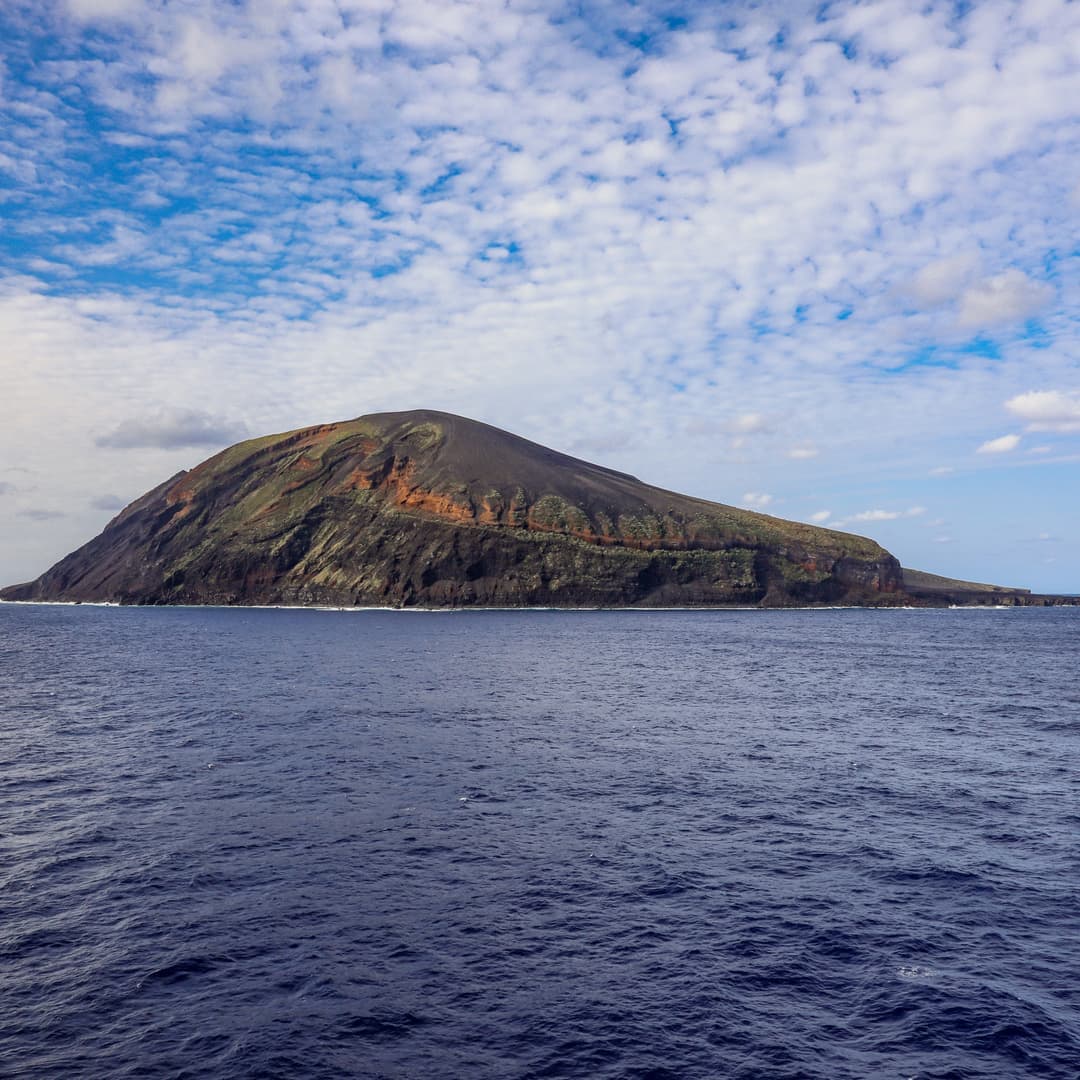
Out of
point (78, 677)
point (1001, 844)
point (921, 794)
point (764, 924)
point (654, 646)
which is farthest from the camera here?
point (654, 646)

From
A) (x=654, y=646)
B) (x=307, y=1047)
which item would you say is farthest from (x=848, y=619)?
(x=307, y=1047)

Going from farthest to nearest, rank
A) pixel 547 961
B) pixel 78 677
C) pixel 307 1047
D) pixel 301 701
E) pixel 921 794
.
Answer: pixel 78 677, pixel 301 701, pixel 921 794, pixel 547 961, pixel 307 1047

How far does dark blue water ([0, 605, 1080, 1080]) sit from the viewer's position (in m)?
16.4

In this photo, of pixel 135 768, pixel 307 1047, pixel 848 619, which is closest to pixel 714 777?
pixel 307 1047

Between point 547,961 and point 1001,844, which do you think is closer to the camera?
point 547,961

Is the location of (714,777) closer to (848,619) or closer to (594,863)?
(594,863)

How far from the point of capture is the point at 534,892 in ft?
77.2

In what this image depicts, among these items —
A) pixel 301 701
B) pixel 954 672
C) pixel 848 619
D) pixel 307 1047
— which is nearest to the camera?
pixel 307 1047

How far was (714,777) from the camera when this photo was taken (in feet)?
122

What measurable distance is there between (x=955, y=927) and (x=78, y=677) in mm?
73950

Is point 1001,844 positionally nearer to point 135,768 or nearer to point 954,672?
point 135,768

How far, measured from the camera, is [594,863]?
25.8 m

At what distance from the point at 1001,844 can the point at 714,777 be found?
12353 millimetres

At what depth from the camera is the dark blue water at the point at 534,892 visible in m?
16.4
